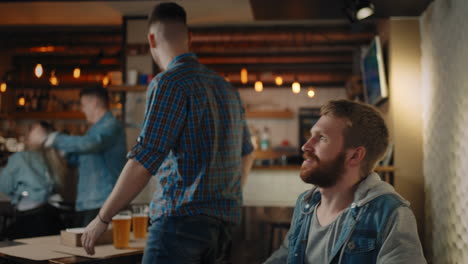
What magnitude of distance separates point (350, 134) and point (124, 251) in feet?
3.40

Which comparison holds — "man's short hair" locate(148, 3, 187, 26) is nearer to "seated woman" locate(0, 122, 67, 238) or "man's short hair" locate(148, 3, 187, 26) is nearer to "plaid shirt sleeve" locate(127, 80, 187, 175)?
"plaid shirt sleeve" locate(127, 80, 187, 175)

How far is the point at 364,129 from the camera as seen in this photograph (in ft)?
5.24

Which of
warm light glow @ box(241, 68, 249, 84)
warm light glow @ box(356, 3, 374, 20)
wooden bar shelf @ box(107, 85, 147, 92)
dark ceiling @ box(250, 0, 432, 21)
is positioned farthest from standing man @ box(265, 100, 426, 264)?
warm light glow @ box(241, 68, 249, 84)

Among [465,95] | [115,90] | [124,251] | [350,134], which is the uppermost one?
[115,90]

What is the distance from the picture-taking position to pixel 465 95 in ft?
10.9

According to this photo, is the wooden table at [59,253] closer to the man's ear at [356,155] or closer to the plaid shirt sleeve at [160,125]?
the plaid shirt sleeve at [160,125]

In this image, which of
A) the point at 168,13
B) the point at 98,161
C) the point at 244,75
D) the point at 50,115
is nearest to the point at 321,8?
the point at 98,161

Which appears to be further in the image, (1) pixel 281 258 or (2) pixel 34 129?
(2) pixel 34 129

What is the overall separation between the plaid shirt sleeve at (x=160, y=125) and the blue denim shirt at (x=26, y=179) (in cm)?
316

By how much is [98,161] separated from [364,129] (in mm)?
2502

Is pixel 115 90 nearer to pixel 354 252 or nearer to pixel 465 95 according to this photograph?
pixel 465 95

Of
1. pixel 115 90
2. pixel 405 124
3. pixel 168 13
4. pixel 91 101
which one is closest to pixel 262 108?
pixel 115 90

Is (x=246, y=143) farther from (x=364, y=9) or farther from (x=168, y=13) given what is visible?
(x=364, y=9)

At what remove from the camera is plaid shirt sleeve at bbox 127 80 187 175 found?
173 centimetres
